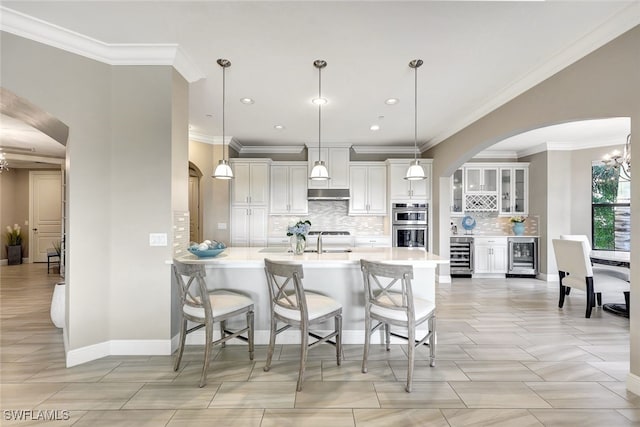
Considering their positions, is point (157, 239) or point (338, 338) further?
point (157, 239)

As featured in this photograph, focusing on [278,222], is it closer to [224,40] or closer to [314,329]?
[314,329]

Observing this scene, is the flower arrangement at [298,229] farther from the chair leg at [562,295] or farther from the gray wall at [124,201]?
the chair leg at [562,295]

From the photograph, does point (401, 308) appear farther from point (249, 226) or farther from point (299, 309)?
point (249, 226)

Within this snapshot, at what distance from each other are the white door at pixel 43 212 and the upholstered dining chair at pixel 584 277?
35.8ft

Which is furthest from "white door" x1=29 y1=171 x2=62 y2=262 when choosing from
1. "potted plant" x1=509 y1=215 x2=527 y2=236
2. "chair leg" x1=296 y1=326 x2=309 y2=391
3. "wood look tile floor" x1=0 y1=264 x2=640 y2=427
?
"potted plant" x1=509 y1=215 x2=527 y2=236

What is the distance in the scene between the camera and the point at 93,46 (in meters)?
2.60

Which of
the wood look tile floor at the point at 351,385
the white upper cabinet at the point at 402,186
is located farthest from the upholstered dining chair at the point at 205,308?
the white upper cabinet at the point at 402,186

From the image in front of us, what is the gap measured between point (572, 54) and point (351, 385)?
3268 mm

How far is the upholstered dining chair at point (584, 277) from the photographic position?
12.7 feet

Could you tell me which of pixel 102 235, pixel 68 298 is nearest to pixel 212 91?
pixel 102 235

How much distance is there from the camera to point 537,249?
20.1 feet

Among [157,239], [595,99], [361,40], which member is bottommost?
[157,239]

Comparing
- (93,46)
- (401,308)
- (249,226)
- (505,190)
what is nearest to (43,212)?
(249,226)
